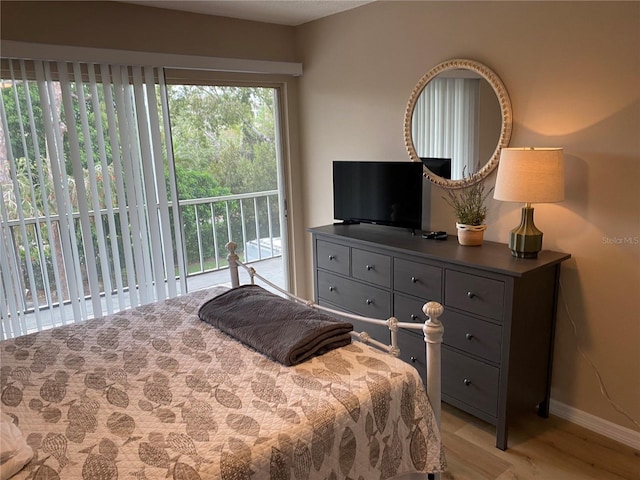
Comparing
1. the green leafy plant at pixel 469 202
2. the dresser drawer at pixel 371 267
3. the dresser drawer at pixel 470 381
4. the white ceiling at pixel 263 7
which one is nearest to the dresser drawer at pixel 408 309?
the dresser drawer at pixel 371 267

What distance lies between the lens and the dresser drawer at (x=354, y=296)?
2883mm

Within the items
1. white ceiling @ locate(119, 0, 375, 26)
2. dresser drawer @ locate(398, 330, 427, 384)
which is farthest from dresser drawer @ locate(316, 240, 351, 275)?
white ceiling @ locate(119, 0, 375, 26)

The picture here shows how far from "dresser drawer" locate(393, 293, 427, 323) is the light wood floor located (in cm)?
59

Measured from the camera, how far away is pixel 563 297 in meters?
2.51

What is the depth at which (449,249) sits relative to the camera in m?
2.60

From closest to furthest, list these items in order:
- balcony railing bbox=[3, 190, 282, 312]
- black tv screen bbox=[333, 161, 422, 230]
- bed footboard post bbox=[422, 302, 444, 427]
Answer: bed footboard post bbox=[422, 302, 444, 427] < black tv screen bbox=[333, 161, 422, 230] < balcony railing bbox=[3, 190, 282, 312]

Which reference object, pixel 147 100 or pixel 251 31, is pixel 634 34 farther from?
pixel 147 100

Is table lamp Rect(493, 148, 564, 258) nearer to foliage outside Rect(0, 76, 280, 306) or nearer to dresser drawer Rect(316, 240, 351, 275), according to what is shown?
dresser drawer Rect(316, 240, 351, 275)

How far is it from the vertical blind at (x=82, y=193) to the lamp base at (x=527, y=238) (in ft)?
7.78

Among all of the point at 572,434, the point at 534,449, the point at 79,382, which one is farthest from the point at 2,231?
the point at 572,434

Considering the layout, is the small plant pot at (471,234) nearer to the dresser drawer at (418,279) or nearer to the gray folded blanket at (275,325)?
the dresser drawer at (418,279)

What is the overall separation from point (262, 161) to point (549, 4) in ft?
9.06

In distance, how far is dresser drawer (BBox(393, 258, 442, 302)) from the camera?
8.32 feet

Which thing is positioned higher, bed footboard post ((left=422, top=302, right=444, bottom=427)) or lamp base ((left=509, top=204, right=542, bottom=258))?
lamp base ((left=509, top=204, right=542, bottom=258))
